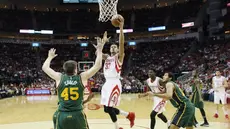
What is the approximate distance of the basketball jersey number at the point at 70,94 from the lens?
143 inches

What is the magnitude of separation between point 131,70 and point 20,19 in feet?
48.4

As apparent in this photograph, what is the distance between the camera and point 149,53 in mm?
35094

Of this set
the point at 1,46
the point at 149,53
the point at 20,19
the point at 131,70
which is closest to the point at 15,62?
the point at 1,46

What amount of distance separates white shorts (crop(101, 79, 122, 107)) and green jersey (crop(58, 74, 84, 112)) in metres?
2.15

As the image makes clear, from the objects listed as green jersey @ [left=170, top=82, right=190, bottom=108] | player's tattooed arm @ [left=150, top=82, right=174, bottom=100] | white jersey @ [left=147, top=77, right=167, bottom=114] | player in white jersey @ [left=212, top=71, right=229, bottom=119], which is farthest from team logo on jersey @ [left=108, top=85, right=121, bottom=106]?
player in white jersey @ [left=212, top=71, right=229, bottom=119]

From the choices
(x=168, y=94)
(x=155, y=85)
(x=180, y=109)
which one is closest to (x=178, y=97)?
(x=180, y=109)

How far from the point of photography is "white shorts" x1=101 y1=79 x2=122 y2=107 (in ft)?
19.1

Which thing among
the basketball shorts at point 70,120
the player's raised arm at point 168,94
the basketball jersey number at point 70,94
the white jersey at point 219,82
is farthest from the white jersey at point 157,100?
the white jersey at point 219,82

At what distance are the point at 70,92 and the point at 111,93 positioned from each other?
7.54ft

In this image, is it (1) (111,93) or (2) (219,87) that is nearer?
(1) (111,93)

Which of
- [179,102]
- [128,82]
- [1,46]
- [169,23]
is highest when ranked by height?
[169,23]

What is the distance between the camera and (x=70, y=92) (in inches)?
143

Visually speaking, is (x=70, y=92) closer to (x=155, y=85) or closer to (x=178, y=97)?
(x=178, y=97)

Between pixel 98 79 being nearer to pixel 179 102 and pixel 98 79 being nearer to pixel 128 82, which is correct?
pixel 128 82
